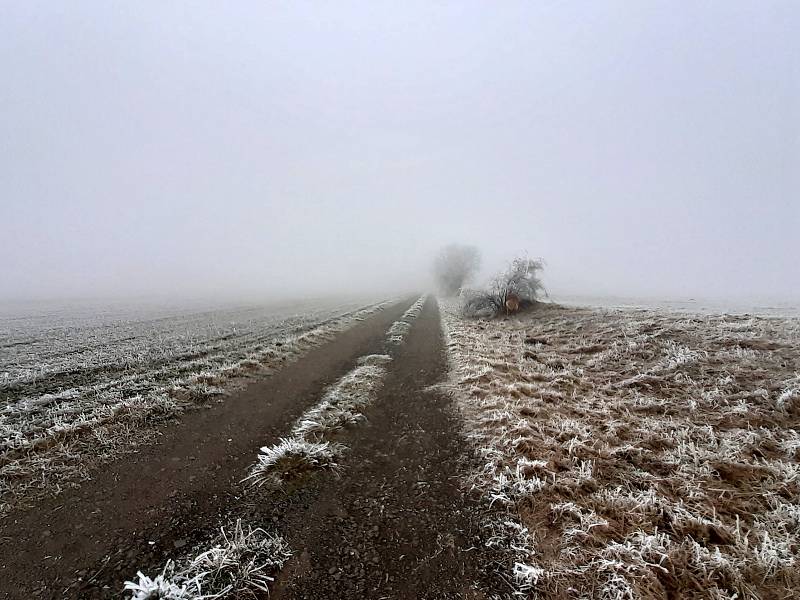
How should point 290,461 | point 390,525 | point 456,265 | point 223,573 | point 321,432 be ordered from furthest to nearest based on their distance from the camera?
1. point 456,265
2. point 321,432
3. point 290,461
4. point 390,525
5. point 223,573

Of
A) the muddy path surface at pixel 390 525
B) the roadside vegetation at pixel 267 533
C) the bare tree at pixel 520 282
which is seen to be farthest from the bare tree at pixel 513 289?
the muddy path surface at pixel 390 525

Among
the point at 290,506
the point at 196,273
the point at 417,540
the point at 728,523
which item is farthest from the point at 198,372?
the point at 196,273

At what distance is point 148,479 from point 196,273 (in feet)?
432

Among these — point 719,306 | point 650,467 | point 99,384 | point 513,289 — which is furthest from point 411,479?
point 719,306

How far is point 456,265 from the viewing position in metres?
72.8

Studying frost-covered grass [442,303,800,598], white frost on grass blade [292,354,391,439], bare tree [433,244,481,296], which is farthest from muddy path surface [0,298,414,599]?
bare tree [433,244,481,296]

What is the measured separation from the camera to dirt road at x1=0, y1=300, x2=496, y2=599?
3896mm

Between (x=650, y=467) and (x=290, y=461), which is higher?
(x=290, y=461)

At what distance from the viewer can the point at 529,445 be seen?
6938mm

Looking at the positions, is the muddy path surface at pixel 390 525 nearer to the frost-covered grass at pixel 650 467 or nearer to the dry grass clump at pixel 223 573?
the dry grass clump at pixel 223 573

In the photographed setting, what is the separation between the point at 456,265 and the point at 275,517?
70322 mm

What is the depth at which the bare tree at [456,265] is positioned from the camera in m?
71.6

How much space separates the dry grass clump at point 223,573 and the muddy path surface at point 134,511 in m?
0.48

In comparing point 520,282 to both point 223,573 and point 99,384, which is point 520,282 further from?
point 223,573
